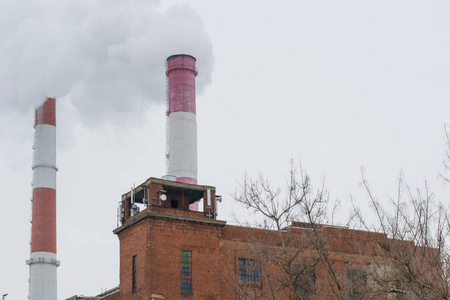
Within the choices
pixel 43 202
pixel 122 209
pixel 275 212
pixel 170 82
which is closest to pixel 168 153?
pixel 170 82

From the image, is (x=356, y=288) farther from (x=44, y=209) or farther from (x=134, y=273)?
(x=44, y=209)

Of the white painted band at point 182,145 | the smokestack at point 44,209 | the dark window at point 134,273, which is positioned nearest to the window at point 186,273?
the dark window at point 134,273

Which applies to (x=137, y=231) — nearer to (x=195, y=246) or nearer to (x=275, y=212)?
(x=195, y=246)

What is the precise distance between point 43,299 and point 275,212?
35.8m

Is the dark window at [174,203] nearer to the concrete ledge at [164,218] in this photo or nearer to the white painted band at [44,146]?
the concrete ledge at [164,218]

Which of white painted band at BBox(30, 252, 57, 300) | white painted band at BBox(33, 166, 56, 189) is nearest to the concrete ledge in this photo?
A: white painted band at BBox(30, 252, 57, 300)

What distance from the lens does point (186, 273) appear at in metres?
35.0

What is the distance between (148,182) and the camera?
35594 millimetres

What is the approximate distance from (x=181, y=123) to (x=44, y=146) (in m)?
12.1

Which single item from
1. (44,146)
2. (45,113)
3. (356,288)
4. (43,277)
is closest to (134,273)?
(356,288)

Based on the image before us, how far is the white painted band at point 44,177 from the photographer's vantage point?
5522cm

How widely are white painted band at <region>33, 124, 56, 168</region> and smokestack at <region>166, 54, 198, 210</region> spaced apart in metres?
10.3

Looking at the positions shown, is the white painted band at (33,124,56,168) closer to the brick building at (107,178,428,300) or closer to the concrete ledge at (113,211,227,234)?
the brick building at (107,178,428,300)

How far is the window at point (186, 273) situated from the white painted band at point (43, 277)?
21.6 m
